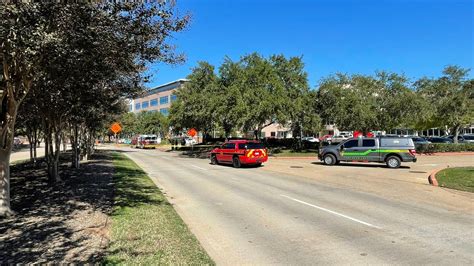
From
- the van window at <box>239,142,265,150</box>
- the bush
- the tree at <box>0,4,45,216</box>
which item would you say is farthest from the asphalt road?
the bush

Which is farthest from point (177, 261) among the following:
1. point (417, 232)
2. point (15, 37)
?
point (417, 232)

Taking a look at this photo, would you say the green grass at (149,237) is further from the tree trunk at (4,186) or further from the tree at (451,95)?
the tree at (451,95)

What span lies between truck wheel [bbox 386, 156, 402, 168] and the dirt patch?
1672 centimetres

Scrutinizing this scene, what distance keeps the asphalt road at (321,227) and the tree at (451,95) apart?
3128 centimetres

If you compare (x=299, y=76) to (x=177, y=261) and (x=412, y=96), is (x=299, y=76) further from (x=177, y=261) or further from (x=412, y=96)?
(x=177, y=261)

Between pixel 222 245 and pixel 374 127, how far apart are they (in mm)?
33553

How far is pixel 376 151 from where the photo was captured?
23.7 metres

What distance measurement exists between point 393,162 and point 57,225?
20154 millimetres

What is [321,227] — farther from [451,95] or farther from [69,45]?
[451,95]

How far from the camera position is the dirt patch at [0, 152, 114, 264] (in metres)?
5.94

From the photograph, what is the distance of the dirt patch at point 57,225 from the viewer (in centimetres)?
594

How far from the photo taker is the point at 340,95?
3522cm

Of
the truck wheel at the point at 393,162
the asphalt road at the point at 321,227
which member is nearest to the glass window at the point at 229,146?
the truck wheel at the point at 393,162

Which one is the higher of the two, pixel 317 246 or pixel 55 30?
pixel 55 30
